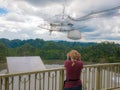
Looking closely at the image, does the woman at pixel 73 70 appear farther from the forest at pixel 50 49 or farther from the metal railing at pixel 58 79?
the forest at pixel 50 49

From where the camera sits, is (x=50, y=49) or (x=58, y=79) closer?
(x=58, y=79)

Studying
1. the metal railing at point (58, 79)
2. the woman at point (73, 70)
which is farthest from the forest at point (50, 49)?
the woman at point (73, 70)

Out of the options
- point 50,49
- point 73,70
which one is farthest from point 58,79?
point 50,49

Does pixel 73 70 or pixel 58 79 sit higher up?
pixel 73 70

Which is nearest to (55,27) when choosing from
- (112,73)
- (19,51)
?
(112,73)

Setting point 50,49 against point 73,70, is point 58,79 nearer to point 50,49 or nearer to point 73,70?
point 73,70

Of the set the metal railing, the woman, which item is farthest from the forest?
the woman

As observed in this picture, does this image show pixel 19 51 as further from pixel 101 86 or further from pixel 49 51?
pixel 101 86

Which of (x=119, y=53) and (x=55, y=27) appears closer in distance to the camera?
(x=55, y=27)
